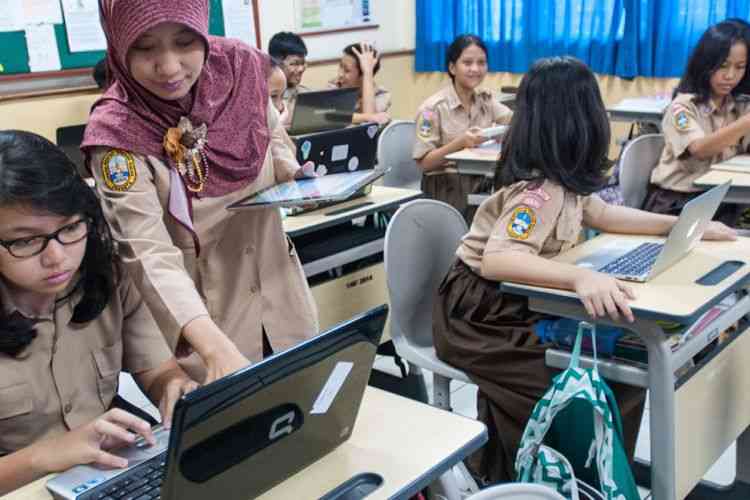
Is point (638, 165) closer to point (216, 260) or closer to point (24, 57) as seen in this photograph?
point (216, 260)

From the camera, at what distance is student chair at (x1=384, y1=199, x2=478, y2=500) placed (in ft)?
6.64

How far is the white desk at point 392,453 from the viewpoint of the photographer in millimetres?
1049

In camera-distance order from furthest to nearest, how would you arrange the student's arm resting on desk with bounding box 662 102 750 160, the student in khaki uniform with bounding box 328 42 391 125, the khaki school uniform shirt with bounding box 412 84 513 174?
the student in khaki uniform with bounding box 328 42 391 125 < the khaki school uniform shirt with bounding box 412 84 513 174 < the student's arm resting on desk with bounding box 662 102 750 160

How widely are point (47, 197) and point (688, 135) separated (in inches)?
104

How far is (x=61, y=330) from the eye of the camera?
4.07 ft

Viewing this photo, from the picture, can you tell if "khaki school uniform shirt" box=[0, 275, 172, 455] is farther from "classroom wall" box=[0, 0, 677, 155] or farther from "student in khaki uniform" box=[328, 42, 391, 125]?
"student in khaki uniform" box=[328, 42, 391, 125]

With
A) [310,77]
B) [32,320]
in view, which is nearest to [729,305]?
[32,320]

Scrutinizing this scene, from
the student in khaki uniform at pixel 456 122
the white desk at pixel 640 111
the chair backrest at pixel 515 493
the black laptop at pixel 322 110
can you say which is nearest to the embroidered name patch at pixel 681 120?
the student in khaki uniform at pixel 456 122

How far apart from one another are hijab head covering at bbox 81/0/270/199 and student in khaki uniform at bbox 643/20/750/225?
2141mm

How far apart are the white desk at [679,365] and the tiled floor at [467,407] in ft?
0.47

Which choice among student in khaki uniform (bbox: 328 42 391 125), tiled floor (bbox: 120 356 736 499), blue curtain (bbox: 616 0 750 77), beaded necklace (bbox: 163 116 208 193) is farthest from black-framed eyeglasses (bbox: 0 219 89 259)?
blue curtain (bbox: 616 0 750 77)

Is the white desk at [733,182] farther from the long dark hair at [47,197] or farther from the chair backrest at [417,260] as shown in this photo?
the long dark hair at [47,197]

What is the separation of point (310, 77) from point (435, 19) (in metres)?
1.15

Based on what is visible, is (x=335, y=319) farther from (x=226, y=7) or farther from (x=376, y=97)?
(x=226, y=7)
